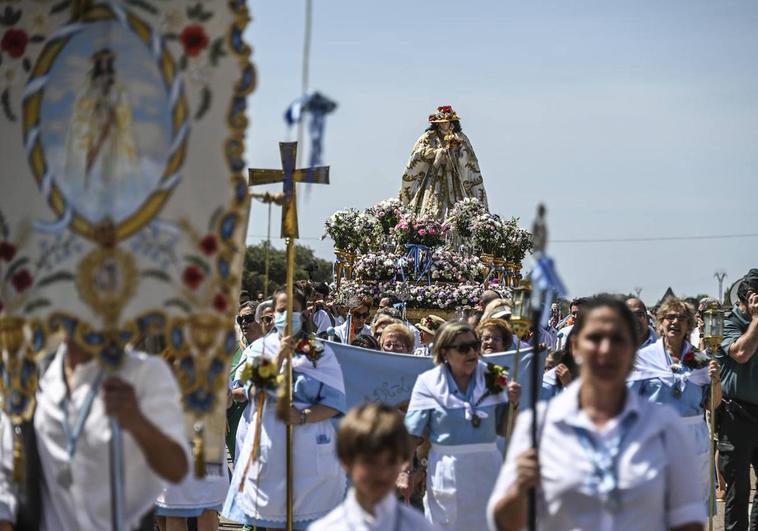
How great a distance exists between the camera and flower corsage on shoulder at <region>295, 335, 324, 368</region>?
9.22 m

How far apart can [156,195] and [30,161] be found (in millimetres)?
546

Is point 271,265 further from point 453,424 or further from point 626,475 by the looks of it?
point 626,475

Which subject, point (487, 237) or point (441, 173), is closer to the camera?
point (487, 237)

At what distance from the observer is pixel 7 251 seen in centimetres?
526

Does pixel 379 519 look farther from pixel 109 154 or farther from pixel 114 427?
pixel 109 154

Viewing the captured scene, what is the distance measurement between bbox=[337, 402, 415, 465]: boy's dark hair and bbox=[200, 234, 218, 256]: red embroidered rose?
84 cm

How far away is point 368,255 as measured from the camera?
21.8m

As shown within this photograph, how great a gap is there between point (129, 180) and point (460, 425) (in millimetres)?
3816

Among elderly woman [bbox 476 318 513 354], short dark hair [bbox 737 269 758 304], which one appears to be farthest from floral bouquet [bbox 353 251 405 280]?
short dark hair [bbox 737 269 758 304]

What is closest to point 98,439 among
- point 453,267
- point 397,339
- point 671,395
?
point 671,395

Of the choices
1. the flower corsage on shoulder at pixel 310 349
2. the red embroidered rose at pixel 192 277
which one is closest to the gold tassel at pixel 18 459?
the red embroidered rose at pixel 192 277

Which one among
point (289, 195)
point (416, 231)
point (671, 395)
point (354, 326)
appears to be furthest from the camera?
point (416, 231)

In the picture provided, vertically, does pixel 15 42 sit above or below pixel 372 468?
above

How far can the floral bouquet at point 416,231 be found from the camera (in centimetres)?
2242
